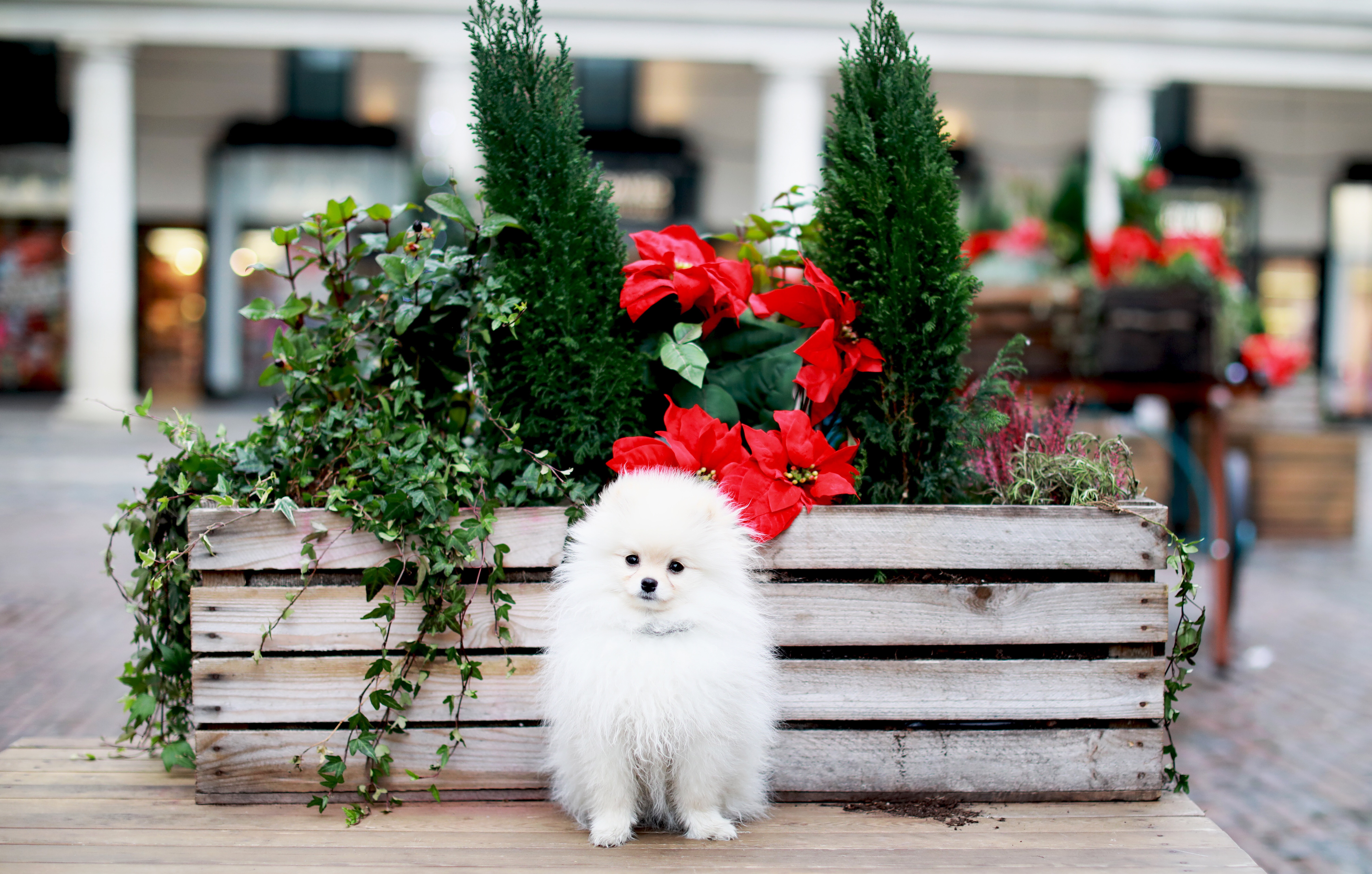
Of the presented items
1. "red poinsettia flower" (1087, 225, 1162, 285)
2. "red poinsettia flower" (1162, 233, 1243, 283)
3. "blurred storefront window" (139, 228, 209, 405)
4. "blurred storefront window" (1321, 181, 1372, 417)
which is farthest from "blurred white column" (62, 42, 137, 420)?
"blurred storefront window" (1321, 181, 1372, 417)

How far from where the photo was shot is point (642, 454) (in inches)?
62.9

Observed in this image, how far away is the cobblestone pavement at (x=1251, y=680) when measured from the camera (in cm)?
295

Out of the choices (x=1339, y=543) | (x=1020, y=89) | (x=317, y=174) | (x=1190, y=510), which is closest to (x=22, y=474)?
(x=317, y=174)

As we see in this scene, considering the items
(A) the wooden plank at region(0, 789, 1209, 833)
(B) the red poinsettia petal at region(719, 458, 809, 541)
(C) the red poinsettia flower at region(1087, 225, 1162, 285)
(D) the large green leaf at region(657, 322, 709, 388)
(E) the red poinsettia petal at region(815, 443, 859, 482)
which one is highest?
(C) the red poinsettia flower at region(1087, 225, 1162, 285)

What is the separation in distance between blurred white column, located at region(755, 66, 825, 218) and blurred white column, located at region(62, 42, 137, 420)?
7279 millimetres

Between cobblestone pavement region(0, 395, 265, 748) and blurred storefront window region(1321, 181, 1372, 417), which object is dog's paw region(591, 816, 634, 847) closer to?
cobblestone pavement region(0, 395, 265, 748)

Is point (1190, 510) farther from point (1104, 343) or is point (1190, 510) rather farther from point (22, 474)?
point (22, 474)

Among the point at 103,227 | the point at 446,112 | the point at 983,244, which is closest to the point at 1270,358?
the point at 983,244

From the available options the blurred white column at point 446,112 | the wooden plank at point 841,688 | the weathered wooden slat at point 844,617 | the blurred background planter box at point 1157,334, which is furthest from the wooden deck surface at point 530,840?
the blurred white column at point 446,112

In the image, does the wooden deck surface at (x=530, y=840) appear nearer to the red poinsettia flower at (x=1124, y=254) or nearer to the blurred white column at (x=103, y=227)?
the red poinsettia flower at (x=1124, y=254)

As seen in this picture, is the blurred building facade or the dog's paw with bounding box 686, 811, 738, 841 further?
the blurred building facade

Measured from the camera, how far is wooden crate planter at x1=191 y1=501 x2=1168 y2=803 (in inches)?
63.3

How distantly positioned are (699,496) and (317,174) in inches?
545

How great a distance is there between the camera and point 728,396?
172 cm
